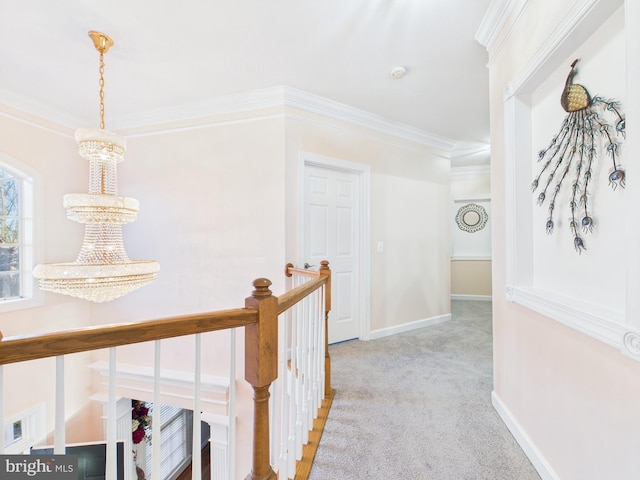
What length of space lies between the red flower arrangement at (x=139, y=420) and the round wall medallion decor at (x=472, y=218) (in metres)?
5.90

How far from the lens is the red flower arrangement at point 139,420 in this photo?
3.75 m

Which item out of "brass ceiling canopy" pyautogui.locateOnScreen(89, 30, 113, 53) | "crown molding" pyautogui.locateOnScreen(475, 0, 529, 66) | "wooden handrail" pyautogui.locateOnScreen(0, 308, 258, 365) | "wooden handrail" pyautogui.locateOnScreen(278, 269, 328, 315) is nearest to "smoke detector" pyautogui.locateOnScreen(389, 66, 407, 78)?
"crown molding" pyautogui.locateOnScreen(475, 0, 529, 66)

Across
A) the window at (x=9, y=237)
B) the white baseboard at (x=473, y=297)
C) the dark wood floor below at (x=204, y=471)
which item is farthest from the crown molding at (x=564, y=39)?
the dark wood floor below at (x=204, y=471)

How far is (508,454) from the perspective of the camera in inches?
58.3

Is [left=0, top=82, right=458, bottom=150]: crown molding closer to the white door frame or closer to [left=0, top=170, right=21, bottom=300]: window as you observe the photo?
the white door frame

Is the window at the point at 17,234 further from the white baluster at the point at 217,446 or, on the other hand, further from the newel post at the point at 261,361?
the newel post at the point at 261,361

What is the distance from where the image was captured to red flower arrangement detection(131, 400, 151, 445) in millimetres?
3750

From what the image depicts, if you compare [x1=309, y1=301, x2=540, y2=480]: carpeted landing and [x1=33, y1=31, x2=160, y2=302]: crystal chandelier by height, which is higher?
[x1=33, y1=31, x2=160, y2=302]: crystal chandelier

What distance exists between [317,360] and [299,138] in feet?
6.66

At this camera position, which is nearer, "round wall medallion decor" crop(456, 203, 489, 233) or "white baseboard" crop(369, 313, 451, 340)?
"white baseboard" crop(369, 313, 451, 340)

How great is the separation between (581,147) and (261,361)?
4.95 feet

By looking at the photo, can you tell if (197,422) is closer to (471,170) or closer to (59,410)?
(59,410)

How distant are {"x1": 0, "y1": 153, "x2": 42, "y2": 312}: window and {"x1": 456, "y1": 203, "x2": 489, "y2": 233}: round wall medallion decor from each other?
620 cm

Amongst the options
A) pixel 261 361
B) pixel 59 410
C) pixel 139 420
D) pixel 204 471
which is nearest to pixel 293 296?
pixel 261 361
